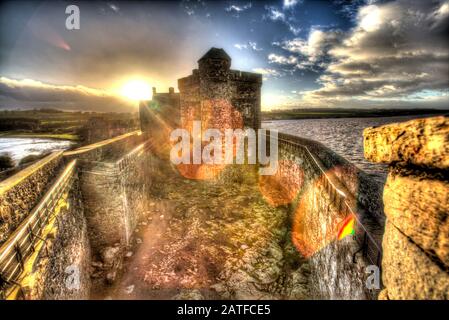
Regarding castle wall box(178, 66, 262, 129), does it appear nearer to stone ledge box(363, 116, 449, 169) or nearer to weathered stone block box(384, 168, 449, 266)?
stone ledge box(363, 116, 449, 169)

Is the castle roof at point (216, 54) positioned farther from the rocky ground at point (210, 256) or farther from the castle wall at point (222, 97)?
the rocky ground at point (210, 256)

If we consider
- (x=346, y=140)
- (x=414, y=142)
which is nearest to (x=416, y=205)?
(x=414, y=142)

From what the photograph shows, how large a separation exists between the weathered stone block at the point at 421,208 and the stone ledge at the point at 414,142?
12 centimetres

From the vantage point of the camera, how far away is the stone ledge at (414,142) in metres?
1.11

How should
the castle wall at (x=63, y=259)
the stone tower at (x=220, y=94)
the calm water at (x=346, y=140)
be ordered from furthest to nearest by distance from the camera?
the calm water at (x=346, y=140), the stone tower at (x=220, y=94), the castle wall at (x=63, y=259)

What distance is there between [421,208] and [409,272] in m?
0.48

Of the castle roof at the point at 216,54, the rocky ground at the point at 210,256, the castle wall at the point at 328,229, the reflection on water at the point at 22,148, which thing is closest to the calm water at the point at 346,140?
the castle wall at the point at 328,229

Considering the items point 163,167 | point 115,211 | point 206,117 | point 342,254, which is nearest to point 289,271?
point 342,254

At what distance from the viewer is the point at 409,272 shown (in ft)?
4.56

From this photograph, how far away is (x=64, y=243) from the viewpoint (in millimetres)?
5480

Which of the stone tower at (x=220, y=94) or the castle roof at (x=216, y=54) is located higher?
the castle roof at (x=216, y=54)

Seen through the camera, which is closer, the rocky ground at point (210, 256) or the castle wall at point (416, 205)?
the castle wall at point (416, 205)

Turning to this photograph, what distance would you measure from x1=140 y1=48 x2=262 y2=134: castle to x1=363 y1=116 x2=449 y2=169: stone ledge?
13.5 m
